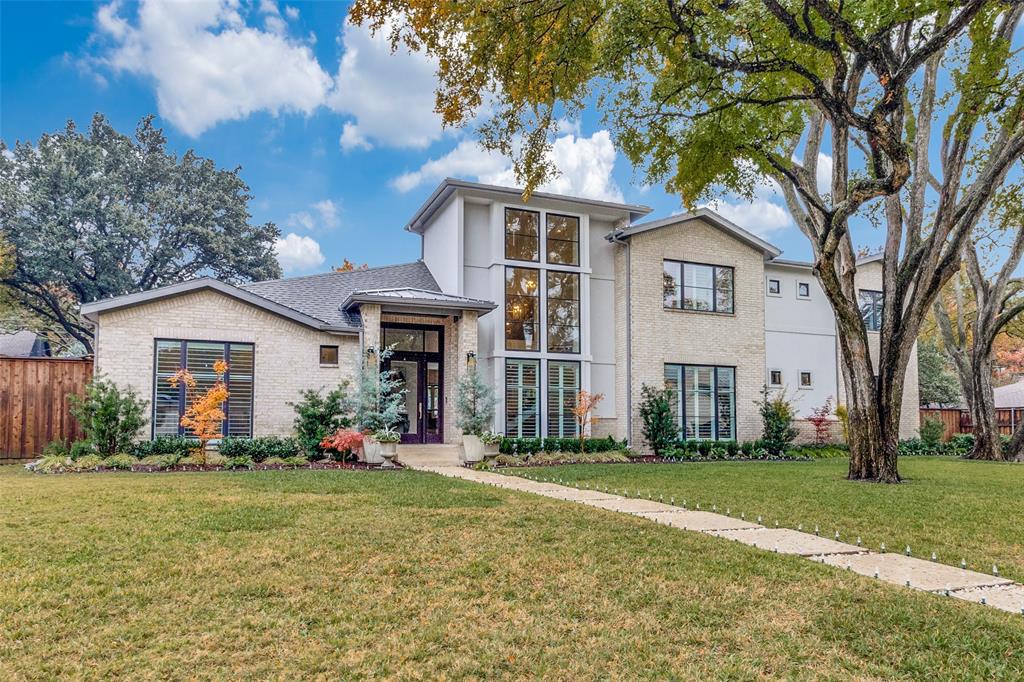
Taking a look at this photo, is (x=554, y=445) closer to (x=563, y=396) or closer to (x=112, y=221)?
(x=563, y=396)

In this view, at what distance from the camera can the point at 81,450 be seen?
12.0m

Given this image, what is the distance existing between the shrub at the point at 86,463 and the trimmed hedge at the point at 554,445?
737 centimetres

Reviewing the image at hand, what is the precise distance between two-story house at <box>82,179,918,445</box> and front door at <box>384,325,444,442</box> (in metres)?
0.04

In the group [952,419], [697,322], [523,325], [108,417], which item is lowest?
[952,419]

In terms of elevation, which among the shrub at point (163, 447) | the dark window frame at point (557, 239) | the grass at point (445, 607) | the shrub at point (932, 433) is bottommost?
the shrub at point (932, 433)

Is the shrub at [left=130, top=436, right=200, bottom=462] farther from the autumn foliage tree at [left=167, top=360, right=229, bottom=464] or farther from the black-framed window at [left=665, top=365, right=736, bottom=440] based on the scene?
the black-framed window at [left=665, top=365, right=736, bottom=440]

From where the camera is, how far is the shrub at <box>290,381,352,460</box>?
13227 mm

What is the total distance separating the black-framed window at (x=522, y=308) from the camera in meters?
17.0

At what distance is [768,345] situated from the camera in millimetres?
20062

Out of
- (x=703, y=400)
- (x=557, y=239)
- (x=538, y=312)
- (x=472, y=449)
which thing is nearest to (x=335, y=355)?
(x=472, y=449)

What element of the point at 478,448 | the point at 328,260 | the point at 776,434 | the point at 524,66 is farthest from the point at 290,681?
the point at 328,260

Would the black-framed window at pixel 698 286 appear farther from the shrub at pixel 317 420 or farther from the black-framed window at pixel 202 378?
the black-framed window at pixel 202 378

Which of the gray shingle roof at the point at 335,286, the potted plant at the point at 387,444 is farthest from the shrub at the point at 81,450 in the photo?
the potted plant at the point at 387,444

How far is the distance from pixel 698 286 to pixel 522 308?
5325 millimetres
